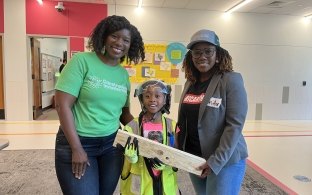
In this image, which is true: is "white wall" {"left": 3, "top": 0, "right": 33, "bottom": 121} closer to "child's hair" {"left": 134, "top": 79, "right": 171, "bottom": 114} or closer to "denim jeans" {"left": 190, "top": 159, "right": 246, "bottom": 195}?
"child's hair" {"left": 134, "top": 79, "right": 171, "bottom": 114}

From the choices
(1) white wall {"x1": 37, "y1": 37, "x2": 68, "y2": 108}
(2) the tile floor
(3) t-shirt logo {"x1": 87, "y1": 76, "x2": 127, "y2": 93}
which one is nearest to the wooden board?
(3) t-shirt logo {"x1": 87, "y1": 76, "x2": 127, "y2": 93}

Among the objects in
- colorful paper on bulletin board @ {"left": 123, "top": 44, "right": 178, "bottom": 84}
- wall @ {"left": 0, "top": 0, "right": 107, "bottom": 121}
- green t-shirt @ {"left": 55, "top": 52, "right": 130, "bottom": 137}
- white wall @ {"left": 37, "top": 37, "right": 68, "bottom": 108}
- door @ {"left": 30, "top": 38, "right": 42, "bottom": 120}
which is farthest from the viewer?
white wall @ {"left": 37, "top": 37, "right": 68, "bottom": 108}

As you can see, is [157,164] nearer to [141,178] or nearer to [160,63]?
[141,178]

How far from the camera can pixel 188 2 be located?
6.02 meters

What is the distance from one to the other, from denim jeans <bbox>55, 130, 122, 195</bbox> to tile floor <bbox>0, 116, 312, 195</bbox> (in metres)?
2.19

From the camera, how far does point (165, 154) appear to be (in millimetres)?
1223

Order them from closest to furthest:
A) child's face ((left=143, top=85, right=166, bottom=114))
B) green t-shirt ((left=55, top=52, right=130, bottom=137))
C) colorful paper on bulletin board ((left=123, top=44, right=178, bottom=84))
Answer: green t-shirt ((left=55, top=52, right=130, bottom=137)), child's face ((left=143, top=85, right=166, bottom=114)), colorful paper on bulletin board ((left=123, top=44, right=178, bottom=84))

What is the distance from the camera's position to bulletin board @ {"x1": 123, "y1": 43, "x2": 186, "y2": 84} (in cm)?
646

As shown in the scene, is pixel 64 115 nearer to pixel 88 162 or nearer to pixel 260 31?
pixel 88 162

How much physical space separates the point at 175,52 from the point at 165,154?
18.2 ft

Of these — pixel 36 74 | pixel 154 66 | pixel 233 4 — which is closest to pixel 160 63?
pixel 154 66

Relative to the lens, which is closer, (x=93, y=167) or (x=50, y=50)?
(x=93, y=167)

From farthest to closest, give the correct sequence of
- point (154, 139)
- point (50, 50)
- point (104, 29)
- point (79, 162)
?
point (50, 50)
point (154, 139)
point (104, 29)
point (79, 162)

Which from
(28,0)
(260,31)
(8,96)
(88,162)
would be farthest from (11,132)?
(260,31)
